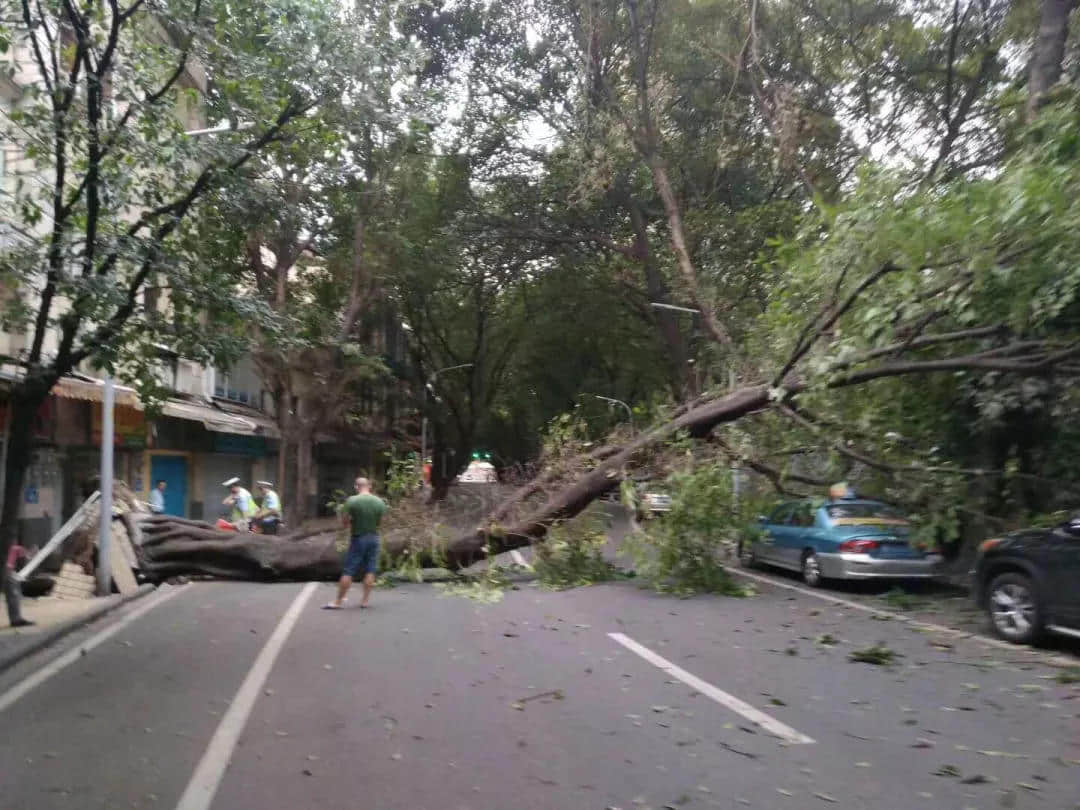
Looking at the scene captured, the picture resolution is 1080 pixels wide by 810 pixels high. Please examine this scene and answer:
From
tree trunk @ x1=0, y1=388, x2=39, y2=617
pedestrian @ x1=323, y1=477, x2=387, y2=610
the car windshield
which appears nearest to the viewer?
tree trunk @ x1=0, y1=388, x2=39, y2=617

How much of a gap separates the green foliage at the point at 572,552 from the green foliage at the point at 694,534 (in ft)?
3.06

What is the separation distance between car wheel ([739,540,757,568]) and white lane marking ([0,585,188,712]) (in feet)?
32.4

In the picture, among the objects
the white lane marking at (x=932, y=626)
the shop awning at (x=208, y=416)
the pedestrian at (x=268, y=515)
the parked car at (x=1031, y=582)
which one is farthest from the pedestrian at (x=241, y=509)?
the parked car at (x=1031, y=582)

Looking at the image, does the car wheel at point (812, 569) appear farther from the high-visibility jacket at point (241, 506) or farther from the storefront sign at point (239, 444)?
the storefront sign at point (239, 444)

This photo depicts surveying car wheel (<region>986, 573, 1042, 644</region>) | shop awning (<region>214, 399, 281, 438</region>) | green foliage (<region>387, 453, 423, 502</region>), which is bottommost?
car wheel (<region>986, 573, 1042, 644</region>)

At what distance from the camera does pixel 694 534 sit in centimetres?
1389

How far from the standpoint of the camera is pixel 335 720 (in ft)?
22.0

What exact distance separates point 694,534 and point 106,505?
8091 millimetres

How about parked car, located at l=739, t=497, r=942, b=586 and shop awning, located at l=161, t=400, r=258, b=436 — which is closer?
parked car, located at l=739, t=497, r=942, b=586

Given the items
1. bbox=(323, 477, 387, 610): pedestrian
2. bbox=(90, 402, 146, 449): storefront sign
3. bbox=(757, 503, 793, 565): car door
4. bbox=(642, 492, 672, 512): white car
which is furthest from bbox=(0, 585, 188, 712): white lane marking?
bbox=(757, 503, 793, 565): car door

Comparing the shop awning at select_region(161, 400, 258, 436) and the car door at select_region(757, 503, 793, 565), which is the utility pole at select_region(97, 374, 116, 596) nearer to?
the shop awning at select_region(161, 400, 258, 436)

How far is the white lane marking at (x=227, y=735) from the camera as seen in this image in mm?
5168

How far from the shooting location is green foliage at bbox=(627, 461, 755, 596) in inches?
546

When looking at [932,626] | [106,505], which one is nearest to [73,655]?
[106,505]
